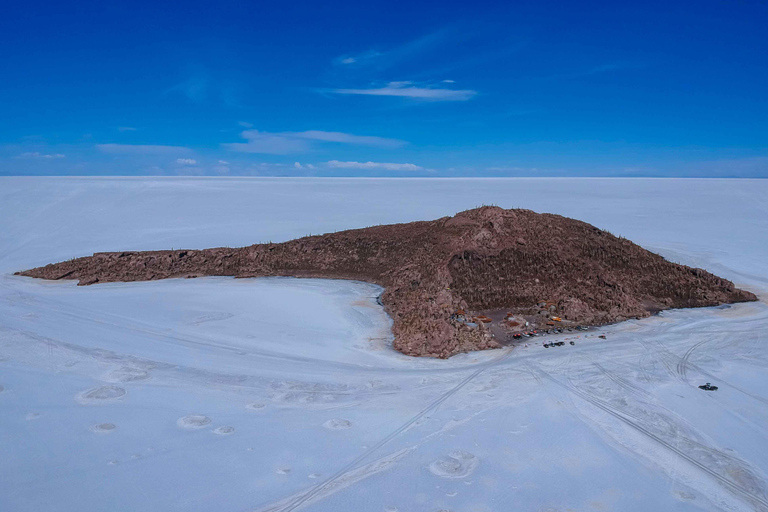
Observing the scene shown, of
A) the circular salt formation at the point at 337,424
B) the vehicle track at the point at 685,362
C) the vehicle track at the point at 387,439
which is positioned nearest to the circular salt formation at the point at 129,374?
the circular salt formation at the point at 337,424

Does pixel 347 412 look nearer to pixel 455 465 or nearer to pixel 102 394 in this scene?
pixel 455 465

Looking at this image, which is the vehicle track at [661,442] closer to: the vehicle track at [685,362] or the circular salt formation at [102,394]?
the vehicle track at [685,362]

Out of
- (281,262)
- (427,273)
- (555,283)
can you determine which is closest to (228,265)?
(281,262)

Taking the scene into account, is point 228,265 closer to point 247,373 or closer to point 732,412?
point 247,373

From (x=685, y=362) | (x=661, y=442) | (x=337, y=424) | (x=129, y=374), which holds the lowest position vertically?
(x=661, y=442)

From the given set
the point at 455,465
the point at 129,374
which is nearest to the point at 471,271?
the point at 455,465

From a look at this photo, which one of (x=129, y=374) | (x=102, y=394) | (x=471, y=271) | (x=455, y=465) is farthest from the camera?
(x=471, y=271)
